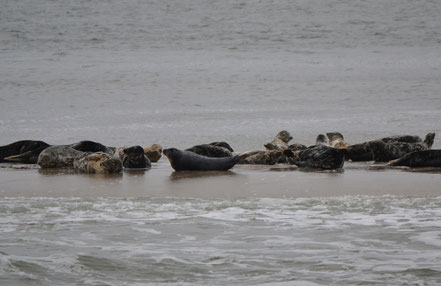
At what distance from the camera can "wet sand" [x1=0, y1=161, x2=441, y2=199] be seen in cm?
730

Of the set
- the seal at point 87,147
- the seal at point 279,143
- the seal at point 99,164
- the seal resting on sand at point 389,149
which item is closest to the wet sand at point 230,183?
the seal at point 99,164

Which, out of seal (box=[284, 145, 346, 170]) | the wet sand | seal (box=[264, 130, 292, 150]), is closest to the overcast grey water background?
the wet sand

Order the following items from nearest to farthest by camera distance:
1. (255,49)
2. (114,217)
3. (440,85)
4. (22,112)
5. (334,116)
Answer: (114,217) < (334,116) < (22,112) < (440,85) < (255,49)

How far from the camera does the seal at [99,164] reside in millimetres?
8852

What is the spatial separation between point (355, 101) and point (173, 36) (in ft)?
59.4

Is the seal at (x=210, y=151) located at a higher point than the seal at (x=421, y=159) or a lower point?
higher

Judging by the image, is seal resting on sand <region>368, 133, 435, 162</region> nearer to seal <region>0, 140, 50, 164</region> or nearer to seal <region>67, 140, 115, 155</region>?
seal <region>67, 140, 115, 155</region>

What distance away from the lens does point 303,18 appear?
40.5 meters

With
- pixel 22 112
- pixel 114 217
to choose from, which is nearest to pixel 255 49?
pixel 22 112

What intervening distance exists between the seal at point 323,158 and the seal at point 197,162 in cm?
80

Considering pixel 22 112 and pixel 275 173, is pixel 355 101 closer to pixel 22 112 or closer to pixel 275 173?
pixel 22 112

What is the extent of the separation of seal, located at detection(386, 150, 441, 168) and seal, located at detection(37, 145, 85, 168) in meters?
3.74

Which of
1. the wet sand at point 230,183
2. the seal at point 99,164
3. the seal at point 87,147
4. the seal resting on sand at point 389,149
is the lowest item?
the wet sand at point 230,183

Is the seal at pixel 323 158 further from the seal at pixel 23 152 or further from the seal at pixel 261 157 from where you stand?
the seal at pixel 23 152
